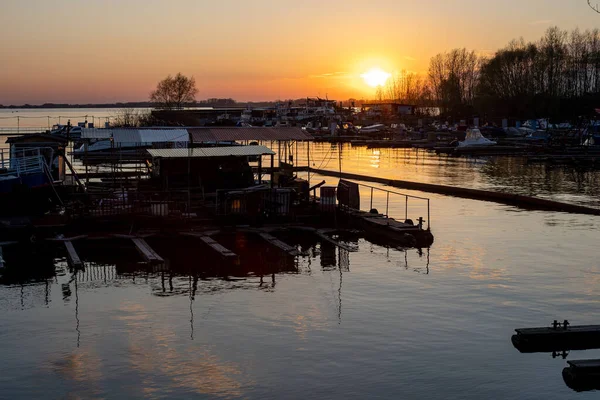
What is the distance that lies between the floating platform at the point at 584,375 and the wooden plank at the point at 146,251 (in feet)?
57.7

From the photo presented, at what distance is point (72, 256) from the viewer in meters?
30.6

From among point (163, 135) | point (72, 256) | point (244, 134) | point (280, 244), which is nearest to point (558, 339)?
point (280, 244)

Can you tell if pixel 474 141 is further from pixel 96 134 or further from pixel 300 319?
pixel 300 319

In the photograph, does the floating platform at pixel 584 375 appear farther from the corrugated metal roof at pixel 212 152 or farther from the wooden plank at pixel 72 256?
the corrugated metal roof at pixel 212 152

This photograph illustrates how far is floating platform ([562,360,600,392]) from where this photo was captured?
17.3m

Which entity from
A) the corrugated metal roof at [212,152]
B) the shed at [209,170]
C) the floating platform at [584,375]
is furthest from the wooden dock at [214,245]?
the floating platform at [584,375]

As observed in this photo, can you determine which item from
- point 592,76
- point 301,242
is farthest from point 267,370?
point 592,76

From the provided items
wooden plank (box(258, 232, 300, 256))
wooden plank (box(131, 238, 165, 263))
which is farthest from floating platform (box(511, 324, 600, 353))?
wooden plank (box(131, 238, 165, 263))

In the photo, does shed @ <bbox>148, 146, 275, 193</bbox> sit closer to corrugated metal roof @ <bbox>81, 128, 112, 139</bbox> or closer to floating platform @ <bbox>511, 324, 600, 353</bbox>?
corrugated metal roof @ <bbox>81, 128, 112, 139</bbox>

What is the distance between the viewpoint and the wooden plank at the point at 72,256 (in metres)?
29.7

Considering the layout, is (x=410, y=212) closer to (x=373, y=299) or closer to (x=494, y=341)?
(x=373, y=299)

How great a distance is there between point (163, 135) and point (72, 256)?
1906 cm

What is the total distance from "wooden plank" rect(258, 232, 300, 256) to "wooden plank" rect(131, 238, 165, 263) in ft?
17.4

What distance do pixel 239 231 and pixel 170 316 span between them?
41.1 feet
